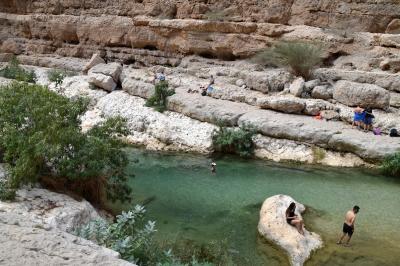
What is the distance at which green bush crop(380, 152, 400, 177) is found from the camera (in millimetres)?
12633

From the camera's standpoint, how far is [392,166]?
12711mm

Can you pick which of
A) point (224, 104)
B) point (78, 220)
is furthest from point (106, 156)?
point (224, 104)

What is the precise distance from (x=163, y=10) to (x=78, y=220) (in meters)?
18.0

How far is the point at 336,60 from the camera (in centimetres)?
1881

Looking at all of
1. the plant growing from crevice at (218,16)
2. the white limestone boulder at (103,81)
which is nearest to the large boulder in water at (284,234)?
the white limestone boulder at (103,81)

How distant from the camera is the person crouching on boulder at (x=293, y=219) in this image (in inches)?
352

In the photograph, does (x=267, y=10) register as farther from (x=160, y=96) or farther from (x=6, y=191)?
(x=6, y=191)

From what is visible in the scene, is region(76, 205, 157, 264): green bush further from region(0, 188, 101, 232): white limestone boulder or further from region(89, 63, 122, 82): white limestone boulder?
region(89, 63, 122, 82): white limestone boulder

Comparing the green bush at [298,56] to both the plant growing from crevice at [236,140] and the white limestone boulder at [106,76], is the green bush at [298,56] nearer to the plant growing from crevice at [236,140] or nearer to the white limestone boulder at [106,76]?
the plant growing from crevice at [236,140]

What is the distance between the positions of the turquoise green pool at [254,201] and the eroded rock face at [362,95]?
11.3 feet

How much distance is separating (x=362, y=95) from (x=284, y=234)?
8.71 m

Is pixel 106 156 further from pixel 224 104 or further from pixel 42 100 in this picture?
pixel 224 104

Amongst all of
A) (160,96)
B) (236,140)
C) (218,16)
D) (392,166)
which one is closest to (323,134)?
(392,166)

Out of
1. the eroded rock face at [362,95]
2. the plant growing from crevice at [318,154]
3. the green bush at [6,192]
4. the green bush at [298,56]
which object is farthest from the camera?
the green bush at [298,56]
